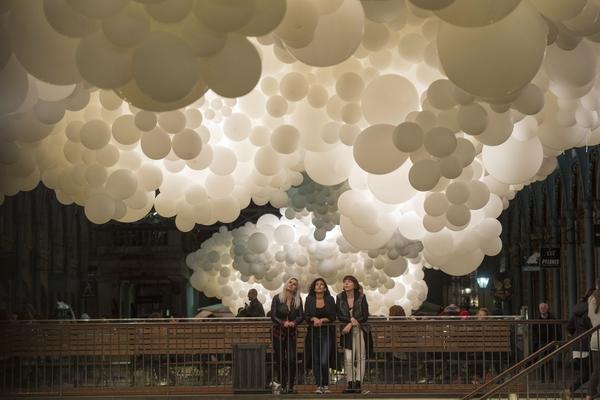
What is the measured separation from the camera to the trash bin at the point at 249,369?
1321cm

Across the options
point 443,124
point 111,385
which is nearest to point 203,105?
point 443,124

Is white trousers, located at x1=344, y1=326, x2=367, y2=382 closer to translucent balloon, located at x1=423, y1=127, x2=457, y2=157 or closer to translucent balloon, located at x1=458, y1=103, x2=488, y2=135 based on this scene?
translucent balloon, located at x1=423, y1=127, x2=457, y2=157

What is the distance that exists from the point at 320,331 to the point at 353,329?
17.5 inches

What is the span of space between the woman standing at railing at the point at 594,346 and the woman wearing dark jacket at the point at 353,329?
252 cm

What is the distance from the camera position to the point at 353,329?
12.7 metres

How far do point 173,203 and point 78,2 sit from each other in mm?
4315

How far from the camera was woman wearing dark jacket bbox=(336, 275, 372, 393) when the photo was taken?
41.0 ft

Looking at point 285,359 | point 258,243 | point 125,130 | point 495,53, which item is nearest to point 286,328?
point 285,359

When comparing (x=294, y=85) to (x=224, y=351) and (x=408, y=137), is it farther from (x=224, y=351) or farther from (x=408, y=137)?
(x=224, y=351)

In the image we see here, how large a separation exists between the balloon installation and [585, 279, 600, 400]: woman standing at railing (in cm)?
408

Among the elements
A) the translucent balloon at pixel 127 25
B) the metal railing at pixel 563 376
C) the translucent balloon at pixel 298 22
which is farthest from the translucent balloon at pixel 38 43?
the metal railing at pixel 563 376

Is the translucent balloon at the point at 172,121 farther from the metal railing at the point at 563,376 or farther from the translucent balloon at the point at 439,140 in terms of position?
the metal railing at the point at 563,376

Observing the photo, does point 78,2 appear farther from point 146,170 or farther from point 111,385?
point 111,385

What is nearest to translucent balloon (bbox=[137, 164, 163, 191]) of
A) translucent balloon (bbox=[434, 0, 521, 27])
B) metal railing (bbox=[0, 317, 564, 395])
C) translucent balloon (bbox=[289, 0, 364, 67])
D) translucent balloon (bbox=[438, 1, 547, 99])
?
translucent balloon (bbox=[289, 0, 364, 67])
